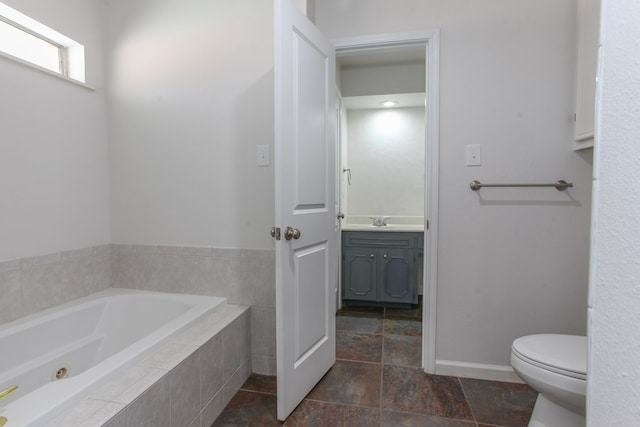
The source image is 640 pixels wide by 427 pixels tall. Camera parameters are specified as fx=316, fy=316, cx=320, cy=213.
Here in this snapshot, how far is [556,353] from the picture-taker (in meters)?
1.21

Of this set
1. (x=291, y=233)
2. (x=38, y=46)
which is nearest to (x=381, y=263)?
(x=291, y=233)

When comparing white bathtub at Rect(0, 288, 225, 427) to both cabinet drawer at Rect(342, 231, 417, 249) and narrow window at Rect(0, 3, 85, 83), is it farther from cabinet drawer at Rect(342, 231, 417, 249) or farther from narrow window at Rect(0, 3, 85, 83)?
cabinet drawer at Rect(342, 231, 417, 249)

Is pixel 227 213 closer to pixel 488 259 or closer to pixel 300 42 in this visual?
pixel 300 42

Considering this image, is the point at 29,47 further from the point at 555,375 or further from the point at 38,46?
the point at 555,375

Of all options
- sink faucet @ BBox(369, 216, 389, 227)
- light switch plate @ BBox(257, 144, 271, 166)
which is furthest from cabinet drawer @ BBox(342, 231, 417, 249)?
light switch plate @ BBox(257, 144, 271, 166)

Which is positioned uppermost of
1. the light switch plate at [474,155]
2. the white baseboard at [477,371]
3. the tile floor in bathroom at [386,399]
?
the light switch plate at [474,155]

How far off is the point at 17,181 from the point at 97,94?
2.49 ft

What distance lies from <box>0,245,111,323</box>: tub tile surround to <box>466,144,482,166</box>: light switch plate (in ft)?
7.69

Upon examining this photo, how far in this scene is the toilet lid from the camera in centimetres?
112

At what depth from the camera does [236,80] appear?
1.89 metres

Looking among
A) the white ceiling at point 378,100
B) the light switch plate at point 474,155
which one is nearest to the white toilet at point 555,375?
the light switch plate at point 474,155

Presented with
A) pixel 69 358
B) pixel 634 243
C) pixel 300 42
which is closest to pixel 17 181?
pixel 69 358

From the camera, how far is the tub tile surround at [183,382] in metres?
0.97

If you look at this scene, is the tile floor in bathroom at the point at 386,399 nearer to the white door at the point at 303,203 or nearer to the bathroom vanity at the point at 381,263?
the white door at the point at 303,203
